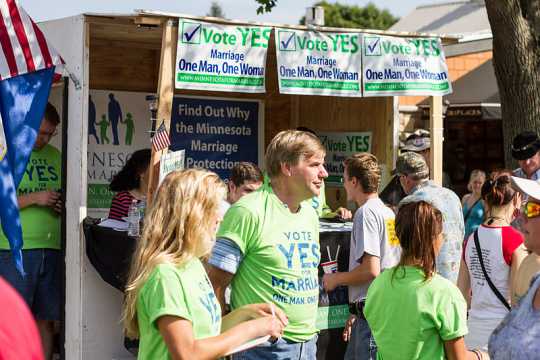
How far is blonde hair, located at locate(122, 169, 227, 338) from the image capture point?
3.27 metres

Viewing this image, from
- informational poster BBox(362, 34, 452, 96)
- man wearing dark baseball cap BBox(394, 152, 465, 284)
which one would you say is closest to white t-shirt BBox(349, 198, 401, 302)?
man wearing dark baseball cap BBox(394, 152, 465, 284)

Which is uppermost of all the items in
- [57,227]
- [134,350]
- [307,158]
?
[307,158]

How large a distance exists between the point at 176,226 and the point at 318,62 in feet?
14.8

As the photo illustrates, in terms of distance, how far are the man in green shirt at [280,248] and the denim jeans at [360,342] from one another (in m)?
1.09

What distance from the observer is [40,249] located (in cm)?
719

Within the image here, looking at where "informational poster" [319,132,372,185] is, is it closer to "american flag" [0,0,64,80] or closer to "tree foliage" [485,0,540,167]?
"tree foliage" [485,0,540,167]

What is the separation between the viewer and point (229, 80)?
7129mm

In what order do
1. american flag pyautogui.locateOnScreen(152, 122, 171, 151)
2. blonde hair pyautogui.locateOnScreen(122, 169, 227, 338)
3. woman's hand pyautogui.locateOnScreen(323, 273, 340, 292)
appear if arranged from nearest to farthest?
1. blonde hair pyautogui.locateOnScreen(122, 169, 227, 338)
2. woman's hand pyautogui.locateOnScreen(323, 273, 340, 292)
3. american flag pyautogui.locateOnScreen(152, 122, 171, 151)

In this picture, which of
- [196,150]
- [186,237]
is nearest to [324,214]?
[196,150]

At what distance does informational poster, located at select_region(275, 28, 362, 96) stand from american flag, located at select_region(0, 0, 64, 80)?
5.72 ft

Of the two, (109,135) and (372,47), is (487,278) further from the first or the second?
(109,135)

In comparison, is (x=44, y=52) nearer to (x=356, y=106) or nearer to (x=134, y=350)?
(x=134, y=350)

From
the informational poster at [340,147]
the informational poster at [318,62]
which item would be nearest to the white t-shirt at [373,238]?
the informational poster at [318,62]

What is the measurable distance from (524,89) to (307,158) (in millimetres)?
4629
